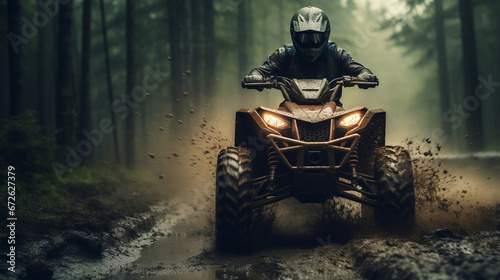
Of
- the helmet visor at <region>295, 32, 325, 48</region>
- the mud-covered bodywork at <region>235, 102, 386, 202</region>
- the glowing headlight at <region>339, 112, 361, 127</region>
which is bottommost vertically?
the mud-covered bodywork at <region>235, 102, 386, 202</region>

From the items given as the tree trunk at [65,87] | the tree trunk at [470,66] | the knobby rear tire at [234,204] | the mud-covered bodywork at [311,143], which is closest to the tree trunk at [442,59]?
the tree trunk at [470,66]

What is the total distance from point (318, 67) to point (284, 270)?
3.62 m

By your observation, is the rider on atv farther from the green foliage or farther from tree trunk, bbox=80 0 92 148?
tree trunk, bbox=80 0 92 148

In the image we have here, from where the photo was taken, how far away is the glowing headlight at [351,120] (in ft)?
20.5

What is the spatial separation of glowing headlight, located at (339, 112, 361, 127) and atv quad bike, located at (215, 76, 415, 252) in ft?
0.04

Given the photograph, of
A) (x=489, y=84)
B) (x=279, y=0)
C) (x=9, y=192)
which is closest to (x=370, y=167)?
(x=9, y=192)

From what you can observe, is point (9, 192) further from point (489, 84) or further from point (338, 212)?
point (489, 84)

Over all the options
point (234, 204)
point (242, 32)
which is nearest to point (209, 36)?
point (242, 32)

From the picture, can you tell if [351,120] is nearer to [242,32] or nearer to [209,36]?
[209,36]

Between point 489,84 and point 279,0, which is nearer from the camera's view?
point 489,84

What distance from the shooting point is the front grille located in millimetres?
6188

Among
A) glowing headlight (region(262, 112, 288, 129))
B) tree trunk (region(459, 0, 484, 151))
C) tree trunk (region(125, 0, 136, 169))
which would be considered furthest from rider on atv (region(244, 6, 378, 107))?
tree trunk (region(125, 0, 136, 169))

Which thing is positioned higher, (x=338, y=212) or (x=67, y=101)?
(x=67, y=101)

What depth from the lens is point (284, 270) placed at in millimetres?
5035
